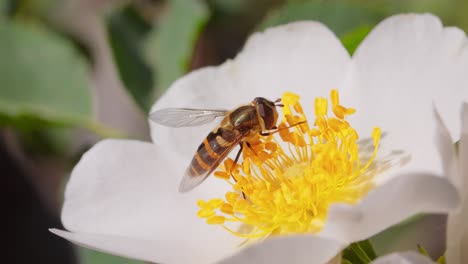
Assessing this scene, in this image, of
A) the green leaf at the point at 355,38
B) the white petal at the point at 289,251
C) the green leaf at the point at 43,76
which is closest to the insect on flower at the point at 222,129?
the green leaf at the point at 355,38

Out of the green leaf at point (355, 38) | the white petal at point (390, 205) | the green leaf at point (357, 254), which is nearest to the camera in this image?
the white petal at point (390, 205)

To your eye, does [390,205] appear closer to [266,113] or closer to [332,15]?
[266,113]

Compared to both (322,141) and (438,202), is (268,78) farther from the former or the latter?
(438,202)

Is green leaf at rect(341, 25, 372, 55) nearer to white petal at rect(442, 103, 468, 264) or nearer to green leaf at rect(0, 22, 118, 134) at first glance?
white petal at rect(442, 103, 468, 264)

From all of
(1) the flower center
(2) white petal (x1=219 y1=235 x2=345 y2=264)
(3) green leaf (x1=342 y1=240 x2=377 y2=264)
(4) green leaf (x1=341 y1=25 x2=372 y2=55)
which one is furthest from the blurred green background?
(2) white petal (x1=219 y1=235 x2=345 y2=264)

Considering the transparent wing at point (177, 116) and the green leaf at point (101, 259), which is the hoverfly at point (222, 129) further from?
the green leaf at point (101, 259)

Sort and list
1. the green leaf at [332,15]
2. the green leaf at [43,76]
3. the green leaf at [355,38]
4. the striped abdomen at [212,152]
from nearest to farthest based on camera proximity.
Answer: the striped abdomen at [212,152] → the green leaf at [355,38] → the green leaf at [332,15] → the green leaf at [43,76]
